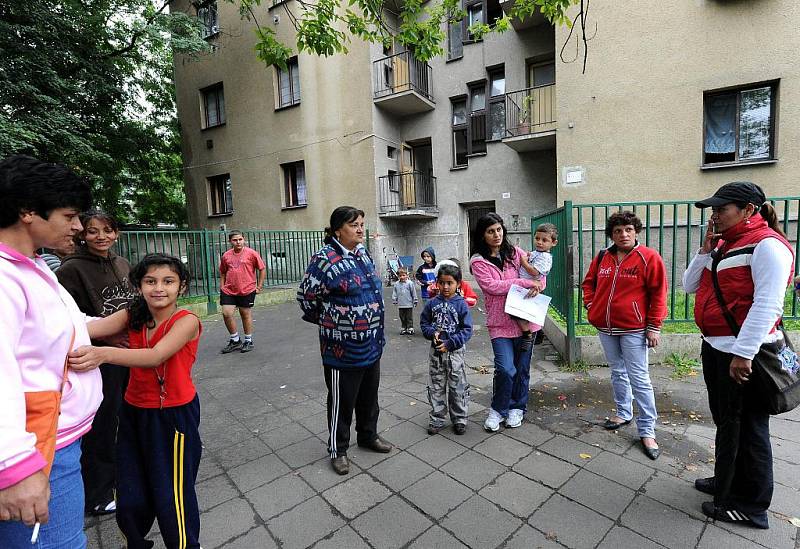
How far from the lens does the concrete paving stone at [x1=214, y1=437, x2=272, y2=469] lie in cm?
301

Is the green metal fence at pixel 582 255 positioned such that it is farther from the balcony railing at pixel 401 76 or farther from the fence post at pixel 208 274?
the balcony railing at pixel 401 76

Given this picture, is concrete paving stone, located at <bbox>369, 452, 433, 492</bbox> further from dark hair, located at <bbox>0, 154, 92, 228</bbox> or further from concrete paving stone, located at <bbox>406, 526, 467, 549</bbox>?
dark hair, located at <bbox>0, 154, 92, 228</bbox>

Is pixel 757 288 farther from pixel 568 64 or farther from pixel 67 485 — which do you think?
pixel 568 64

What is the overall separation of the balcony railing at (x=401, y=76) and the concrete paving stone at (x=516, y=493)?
12.4 metres

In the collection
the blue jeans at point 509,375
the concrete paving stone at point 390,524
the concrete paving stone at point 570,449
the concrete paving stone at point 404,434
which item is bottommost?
the concrete paving stone at point 404,434

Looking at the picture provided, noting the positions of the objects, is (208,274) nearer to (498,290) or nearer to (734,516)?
(498,290)

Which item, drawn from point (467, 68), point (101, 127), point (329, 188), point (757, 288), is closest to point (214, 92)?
point (101, 127)

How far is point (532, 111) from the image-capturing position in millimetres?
11484

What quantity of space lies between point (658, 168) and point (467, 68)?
23.5 ft

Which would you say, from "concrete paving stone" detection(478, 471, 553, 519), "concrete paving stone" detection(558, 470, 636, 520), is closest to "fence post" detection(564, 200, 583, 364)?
"concrete paving stone" detection(558, 470, 636, 520)

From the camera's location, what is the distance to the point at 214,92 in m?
15.8

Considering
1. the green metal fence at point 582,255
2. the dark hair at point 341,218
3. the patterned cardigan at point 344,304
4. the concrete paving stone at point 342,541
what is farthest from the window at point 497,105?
the concrete paving stone at point 342,541

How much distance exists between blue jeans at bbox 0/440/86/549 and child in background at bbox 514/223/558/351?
2.84 m

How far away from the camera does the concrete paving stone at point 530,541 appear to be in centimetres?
209
